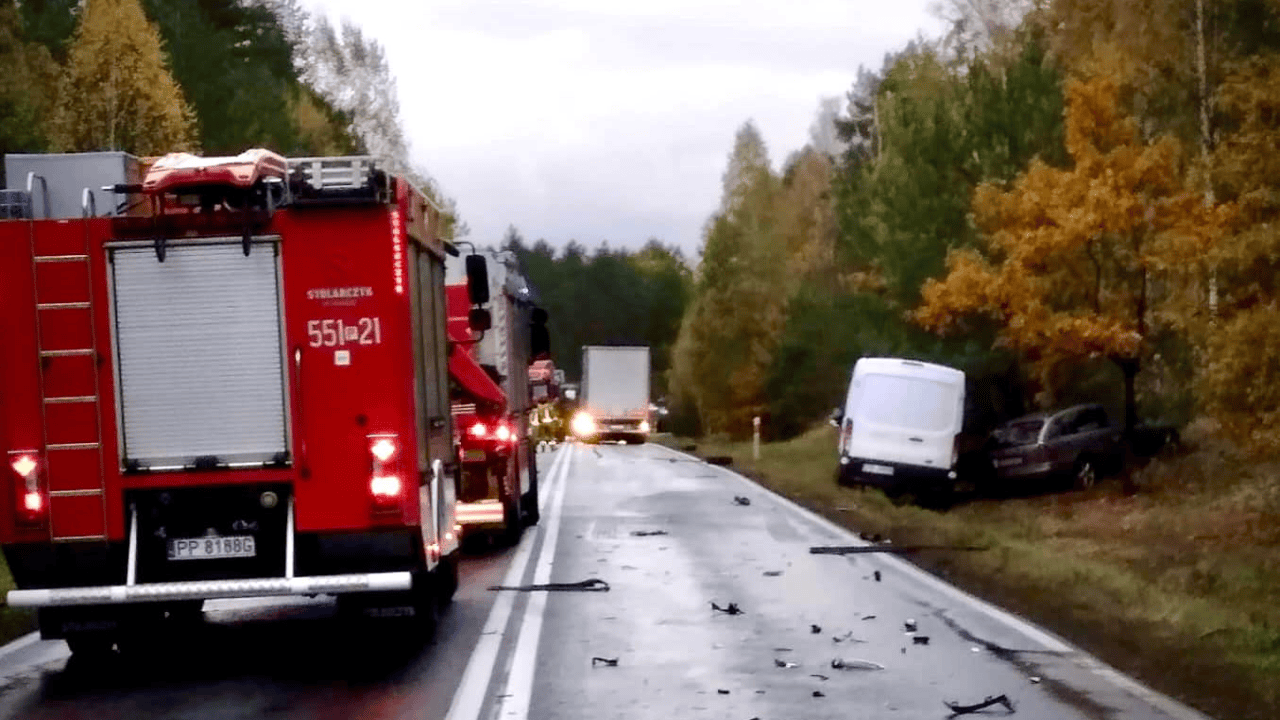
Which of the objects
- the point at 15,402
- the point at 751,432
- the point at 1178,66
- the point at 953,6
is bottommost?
the point at 751,432

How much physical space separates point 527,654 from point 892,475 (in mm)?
19715

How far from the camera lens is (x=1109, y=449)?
32.6 meters

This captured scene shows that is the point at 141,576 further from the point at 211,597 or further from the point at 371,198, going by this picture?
the point at 371,198

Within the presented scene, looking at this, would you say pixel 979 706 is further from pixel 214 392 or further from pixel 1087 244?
pixel 1087 244

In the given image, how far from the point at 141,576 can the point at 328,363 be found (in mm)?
1836

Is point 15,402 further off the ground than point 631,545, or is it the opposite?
point 15,402

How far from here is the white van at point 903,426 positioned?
31.0m

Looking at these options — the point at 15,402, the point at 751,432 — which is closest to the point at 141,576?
the point at 15,402

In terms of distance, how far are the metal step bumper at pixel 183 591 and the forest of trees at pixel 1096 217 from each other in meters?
13.1

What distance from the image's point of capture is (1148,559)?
2097 cm

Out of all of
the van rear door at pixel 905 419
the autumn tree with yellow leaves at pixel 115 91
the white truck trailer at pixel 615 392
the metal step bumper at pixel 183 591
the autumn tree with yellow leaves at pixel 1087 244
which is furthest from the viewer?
the white truck trailer at pixel 615 392

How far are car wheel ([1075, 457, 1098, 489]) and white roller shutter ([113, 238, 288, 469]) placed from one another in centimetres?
2283

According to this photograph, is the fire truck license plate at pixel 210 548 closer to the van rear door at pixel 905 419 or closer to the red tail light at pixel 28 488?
the red tail light at pixel 28 488

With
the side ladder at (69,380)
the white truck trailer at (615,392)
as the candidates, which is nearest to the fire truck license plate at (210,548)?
the side ladder at (69,380)
